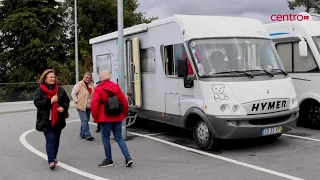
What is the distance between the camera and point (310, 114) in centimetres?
994

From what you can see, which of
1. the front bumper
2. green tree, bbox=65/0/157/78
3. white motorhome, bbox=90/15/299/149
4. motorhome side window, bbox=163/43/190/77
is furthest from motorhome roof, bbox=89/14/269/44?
green tree, bbox=65/0/157/78

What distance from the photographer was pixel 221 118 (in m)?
7.21

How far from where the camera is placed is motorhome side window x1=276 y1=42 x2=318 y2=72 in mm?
9703

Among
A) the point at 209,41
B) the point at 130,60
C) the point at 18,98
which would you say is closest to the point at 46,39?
the point at 18,98

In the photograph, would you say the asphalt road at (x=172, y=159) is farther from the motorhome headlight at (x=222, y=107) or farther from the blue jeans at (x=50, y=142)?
the motorhome headlight at (x=222, y=107)

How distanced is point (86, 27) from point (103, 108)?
106 ft

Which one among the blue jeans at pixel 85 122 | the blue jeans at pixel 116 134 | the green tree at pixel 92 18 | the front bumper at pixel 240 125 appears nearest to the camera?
the blue jeans at pixel 116 134

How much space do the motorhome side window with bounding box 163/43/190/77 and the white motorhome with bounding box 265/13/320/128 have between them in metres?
3.38

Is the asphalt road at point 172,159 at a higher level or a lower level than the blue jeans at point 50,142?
lower

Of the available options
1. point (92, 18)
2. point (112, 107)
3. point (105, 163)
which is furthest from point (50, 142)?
point (92, 18)

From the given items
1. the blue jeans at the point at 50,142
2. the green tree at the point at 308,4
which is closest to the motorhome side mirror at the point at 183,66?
the blue jeans at the point at 50,142

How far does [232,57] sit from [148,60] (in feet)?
8.17

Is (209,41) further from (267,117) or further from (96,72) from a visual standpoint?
(96,72)

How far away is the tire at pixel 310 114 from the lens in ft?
32.0
